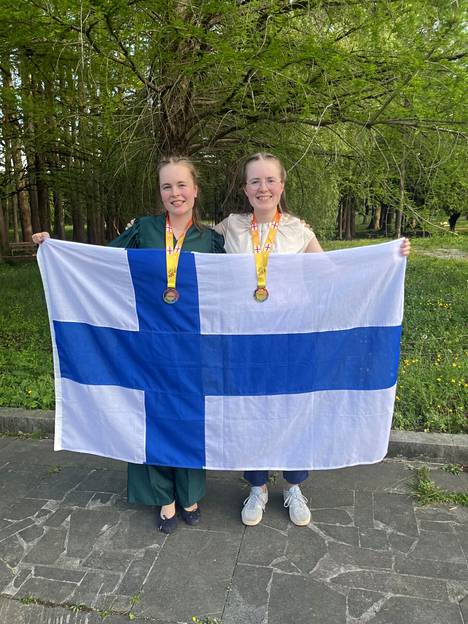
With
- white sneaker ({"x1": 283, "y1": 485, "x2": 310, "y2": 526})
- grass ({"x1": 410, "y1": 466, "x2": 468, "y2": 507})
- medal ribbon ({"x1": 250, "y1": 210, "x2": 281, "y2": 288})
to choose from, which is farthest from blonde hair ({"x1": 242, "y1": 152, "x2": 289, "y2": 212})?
grass ({"x1": 410, "y1": 466, "x2": 468, "y2": 507})

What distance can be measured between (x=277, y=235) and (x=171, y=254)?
55cm

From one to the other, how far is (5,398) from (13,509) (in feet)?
5.08

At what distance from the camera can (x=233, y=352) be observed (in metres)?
2.60

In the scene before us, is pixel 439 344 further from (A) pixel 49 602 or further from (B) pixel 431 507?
(A) pixel 49 602

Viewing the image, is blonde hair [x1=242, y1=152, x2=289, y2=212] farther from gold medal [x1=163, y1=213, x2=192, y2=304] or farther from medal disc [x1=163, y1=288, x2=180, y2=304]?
medal disc [x1=163, y1=288, x2=180, y2=304]

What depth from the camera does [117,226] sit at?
10.8 m

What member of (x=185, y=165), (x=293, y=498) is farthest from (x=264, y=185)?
(x=293, y=498)

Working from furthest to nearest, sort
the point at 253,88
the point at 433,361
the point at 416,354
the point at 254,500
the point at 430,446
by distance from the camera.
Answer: the point at 416,354
the point at 433,361
the point at 253,88
the point at 430,446
the point at 254,500

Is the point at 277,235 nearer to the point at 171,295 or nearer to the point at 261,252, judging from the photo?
the point at 261,252

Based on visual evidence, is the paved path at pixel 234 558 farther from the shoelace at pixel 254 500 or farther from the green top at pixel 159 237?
the green top at pixel 159 237

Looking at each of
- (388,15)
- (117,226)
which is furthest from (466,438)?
(117,226)

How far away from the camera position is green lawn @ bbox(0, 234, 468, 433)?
3791 millimetres

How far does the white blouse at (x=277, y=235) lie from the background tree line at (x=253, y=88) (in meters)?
0.27

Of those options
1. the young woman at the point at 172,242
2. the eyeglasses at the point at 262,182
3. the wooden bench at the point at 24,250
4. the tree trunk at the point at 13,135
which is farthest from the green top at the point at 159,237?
the wooden bench at the point at 24,250
